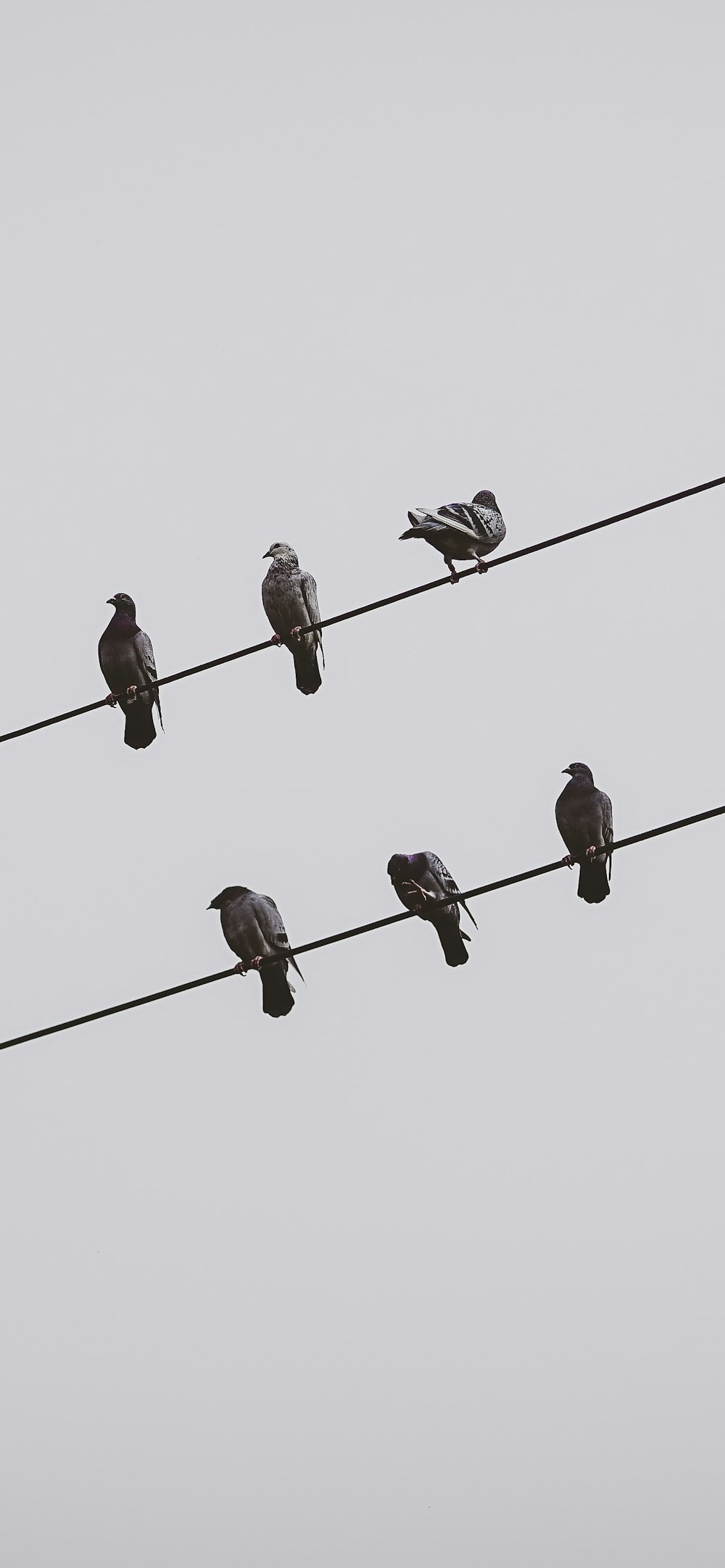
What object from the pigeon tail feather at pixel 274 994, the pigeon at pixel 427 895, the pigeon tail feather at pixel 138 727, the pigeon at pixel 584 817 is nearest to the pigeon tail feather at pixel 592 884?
the pigeon at pixel 584 817

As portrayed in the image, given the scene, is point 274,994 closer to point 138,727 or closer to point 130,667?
point 138,727

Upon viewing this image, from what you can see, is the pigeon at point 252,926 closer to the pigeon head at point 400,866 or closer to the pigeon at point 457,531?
the pigeon head at point 400,866

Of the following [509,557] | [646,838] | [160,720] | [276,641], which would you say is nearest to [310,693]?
[160,720]

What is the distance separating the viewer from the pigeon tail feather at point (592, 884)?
8.73 m

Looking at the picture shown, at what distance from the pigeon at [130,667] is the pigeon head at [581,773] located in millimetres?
1963

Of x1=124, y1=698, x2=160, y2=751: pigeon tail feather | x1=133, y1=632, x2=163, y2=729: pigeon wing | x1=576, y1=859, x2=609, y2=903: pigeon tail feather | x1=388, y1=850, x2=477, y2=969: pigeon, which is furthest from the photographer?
x1=133, y1=632, x2=163, y2=729: pigeon wing

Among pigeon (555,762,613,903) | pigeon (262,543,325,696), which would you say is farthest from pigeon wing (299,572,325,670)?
pigeon (555,762,613,903)

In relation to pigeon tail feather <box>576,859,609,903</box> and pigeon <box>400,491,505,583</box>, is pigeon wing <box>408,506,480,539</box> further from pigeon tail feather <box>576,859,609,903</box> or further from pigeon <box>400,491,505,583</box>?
pigeon tail feather <box>576,859,609,903</box>

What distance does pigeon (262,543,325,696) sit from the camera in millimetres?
9781

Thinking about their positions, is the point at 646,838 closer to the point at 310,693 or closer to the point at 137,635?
the point at 310,693

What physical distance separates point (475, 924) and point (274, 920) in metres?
0.95

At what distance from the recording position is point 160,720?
978 centimetres

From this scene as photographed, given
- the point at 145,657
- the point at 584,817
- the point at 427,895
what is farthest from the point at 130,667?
the point at 584,817

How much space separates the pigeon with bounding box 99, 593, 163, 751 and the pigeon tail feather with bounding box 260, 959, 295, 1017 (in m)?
1.39
